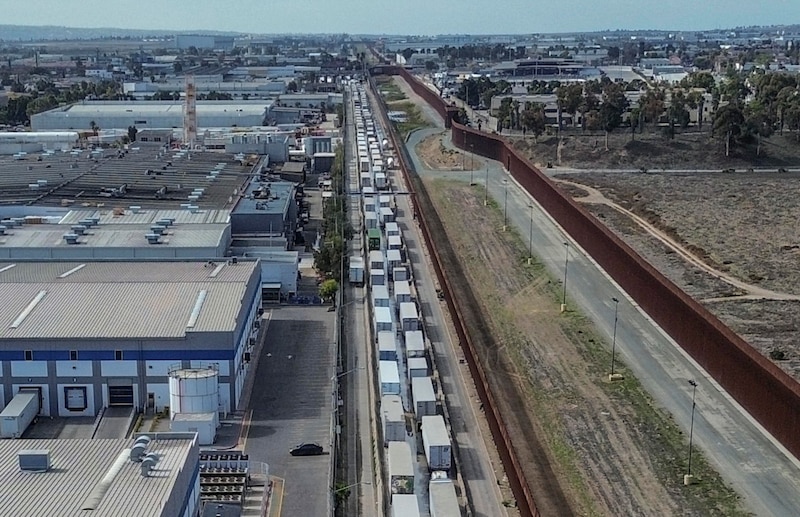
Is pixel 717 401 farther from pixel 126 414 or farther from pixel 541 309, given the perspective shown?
pixel 126 414

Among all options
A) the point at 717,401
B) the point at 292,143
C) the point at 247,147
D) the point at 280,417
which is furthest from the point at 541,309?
the point at 292,143

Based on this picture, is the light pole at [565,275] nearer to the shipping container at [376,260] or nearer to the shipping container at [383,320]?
the shipping container at [383,320]

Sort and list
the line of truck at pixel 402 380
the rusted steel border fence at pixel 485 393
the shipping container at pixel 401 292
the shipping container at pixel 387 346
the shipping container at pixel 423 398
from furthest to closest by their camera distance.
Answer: the shipping container at pixel 401 292 → the shipping container at pixel 387 346 → the shipping container at pixel 423 398 → the line of truck at pixel 402 380 → the rusted steel border fence at pixel 485 393

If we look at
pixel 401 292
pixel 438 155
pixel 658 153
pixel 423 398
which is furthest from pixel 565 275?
pixel 438 155

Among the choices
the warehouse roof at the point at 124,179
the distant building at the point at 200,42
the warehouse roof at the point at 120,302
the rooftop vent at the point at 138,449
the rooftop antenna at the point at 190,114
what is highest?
the distant building at the point at 200,42

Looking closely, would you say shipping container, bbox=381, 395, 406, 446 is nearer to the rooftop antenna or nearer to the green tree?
the green tree

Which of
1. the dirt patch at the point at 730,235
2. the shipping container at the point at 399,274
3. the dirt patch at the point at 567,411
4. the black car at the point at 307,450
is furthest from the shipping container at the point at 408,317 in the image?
the dirt patch at the point at 730,235
